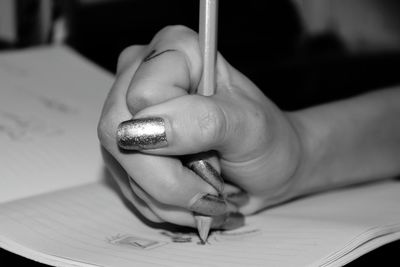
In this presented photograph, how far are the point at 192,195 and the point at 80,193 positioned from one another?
14cm

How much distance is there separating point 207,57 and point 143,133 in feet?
0.28

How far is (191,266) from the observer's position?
0.40 meters

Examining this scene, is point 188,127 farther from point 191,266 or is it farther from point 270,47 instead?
point 270,47

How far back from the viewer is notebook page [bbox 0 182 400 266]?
1.34ft

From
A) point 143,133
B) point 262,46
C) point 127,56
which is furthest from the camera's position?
point 262,46

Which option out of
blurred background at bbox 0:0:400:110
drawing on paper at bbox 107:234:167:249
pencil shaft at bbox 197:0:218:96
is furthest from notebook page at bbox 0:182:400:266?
blurred background at bbox 0:0:400:110

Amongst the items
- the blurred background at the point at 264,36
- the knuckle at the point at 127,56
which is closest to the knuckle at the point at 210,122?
the knuckle at the point at 127,56

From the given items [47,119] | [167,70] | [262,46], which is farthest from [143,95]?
[262,46]

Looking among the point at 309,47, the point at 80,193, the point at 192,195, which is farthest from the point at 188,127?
the point at 309,47

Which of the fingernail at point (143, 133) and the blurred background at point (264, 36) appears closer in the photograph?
the fingernail at point (143, 133)

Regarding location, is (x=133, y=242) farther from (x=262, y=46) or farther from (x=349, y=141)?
(x=262, y=46)

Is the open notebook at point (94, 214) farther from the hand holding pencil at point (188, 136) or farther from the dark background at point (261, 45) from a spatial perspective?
the dark background at point (261, 45)

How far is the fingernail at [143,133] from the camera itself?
15.5 inches

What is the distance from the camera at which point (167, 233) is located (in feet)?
1.57
